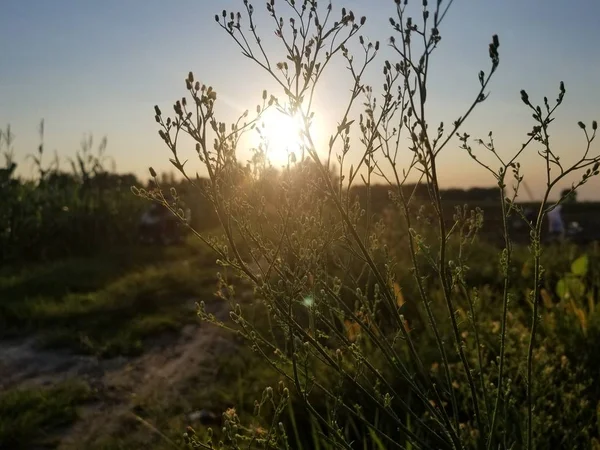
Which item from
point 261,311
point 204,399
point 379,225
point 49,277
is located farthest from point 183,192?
point 379,225

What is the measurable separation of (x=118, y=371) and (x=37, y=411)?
0.93m

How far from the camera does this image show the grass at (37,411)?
150 inches

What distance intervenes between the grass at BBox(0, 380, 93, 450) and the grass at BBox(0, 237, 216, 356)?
93cm

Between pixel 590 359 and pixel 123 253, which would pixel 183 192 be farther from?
pixel 590 359

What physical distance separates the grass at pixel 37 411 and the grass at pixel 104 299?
934 mm

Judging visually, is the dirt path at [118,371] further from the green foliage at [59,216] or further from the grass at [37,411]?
the green foliage at [59,216]

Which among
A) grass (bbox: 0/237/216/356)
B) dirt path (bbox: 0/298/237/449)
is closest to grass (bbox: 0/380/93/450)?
dirt path (bbox: 0/298/237/449)

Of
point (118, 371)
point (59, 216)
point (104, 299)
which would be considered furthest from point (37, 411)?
point (59, 216)

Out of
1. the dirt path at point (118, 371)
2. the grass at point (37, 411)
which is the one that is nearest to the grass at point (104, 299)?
the dirt path at point (118, 371)

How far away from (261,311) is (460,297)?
6.38ft

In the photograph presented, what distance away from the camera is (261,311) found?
6.33 meters

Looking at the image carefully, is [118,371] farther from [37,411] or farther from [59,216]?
[59,216]

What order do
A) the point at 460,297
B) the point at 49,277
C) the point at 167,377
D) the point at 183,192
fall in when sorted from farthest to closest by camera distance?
1. the point at 183,192
2. the point at 49,277
3. the point at 460,297
4. the point at 167,377

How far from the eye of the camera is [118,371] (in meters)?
5.05
